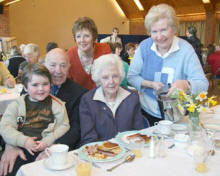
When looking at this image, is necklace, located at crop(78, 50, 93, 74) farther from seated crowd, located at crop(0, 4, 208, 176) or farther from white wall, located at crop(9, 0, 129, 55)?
white wall, located at crop(9, 0, 129, 55)

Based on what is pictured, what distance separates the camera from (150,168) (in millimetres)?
1279

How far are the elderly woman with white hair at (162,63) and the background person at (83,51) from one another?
1.48 ft

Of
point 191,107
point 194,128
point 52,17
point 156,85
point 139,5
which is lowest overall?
point 194,128

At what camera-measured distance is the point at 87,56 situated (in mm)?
2479

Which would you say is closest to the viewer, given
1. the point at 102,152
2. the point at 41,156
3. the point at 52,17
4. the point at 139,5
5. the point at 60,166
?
the point at 60,166

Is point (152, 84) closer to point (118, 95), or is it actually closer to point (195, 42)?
point (118, 95)

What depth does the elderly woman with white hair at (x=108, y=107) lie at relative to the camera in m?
1.87

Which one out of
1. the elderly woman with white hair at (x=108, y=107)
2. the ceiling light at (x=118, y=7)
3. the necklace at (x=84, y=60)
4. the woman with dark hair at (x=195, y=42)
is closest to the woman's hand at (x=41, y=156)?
the elderly woman with white hair at (x=108, y=107)

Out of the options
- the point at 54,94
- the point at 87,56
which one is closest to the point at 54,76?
the point at 54,94

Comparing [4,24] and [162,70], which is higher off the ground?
[4,24]

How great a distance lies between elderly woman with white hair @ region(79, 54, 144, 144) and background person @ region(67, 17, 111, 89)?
1.45ft

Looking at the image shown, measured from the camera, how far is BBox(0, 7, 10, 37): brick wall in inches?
408

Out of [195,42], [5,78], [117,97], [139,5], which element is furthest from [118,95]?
[139,5]

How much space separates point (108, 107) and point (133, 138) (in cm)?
38
